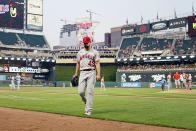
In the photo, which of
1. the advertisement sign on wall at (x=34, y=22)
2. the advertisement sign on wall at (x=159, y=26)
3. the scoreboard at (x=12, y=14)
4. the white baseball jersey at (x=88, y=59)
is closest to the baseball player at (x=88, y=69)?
the white baseball jersey at (x=88, y=59)

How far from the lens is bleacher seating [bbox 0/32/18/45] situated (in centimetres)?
6524

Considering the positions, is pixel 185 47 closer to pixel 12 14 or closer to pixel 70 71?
pixel 70 71

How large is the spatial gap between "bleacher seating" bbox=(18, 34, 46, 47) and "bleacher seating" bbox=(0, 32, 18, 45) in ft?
7.89

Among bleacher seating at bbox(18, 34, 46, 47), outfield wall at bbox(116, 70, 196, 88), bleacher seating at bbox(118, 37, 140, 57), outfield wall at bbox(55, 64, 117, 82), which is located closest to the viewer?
outfield wall at bbox(116, 70, 196, 88)

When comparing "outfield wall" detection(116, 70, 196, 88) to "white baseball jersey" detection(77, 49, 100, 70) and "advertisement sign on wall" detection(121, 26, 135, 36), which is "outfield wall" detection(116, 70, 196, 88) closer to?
"advertisement sign on wall" detection(121, 26, 135, 36)

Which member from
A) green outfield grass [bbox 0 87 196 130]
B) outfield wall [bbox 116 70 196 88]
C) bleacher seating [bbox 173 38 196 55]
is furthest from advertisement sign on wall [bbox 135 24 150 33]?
green outfield grass [bbox 0 87 196 130]

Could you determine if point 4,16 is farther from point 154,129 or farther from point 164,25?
point 154,129

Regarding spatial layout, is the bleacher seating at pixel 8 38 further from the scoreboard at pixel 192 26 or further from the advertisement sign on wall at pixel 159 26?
the scoreboard at pixel 192 26

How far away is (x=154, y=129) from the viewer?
5586 mm

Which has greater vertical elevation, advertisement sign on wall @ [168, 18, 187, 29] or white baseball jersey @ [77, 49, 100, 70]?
advertisement sign on wall @ [168, 18, 187, 29]

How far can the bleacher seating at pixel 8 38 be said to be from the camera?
65.2 metres

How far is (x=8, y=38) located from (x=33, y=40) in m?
7.37

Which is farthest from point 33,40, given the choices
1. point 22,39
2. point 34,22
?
point 34,22

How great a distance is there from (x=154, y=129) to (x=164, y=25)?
5855 cm
